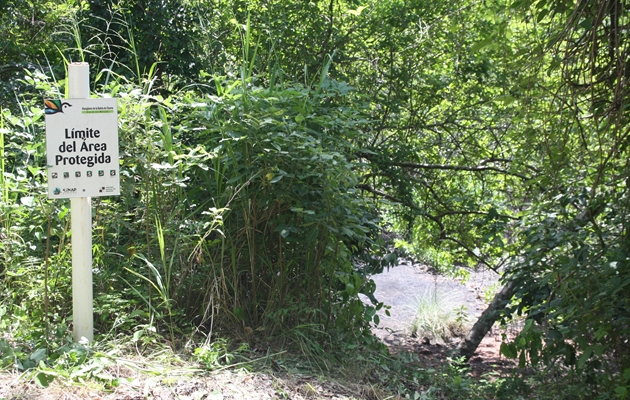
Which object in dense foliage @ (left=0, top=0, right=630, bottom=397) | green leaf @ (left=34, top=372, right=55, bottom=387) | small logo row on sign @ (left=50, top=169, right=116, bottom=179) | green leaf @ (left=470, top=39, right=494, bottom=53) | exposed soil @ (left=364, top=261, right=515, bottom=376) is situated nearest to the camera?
green leaf @ (left=34, top=372, right=55, bottom=387)

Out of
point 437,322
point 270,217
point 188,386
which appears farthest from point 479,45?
point 437,322

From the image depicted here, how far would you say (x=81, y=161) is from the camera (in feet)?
11.1

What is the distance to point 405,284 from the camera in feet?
35.7

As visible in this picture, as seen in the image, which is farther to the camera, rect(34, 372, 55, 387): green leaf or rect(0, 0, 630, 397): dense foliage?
rect(0, 0, 630, 397): dense foliage

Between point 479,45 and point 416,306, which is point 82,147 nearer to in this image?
point 479,45

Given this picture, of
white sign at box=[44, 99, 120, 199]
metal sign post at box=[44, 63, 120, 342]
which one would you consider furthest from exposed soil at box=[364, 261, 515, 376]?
white sign at box=[44, 99, 120, 199]

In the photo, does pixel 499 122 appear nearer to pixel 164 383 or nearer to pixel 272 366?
pixel 272 366

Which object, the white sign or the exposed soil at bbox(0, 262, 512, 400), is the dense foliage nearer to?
the white sign

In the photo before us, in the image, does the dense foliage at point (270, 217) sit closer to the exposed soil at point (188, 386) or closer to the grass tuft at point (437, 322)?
the exposed soil at point (188, 386)

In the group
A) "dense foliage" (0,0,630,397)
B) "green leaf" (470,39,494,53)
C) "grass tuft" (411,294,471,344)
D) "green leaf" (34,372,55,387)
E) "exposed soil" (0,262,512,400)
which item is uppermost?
"green leaf" (470,39,494,53)

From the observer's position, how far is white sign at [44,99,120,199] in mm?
3334

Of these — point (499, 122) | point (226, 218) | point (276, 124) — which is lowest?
point (226, 218)

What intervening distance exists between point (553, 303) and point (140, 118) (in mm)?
3032

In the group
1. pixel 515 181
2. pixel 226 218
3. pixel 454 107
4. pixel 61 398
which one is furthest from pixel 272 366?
pixel 515 181
